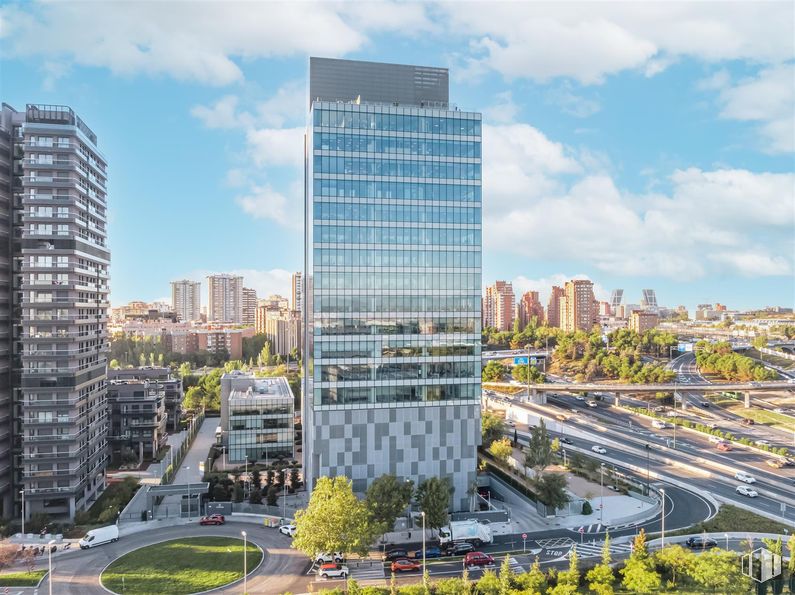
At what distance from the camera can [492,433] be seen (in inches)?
3327

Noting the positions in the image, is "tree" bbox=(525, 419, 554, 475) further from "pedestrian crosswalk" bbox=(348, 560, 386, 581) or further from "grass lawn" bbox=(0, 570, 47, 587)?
"grass lawn" bbox=(0, 570, 47, 587)

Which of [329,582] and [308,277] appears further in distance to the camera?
[308,277]

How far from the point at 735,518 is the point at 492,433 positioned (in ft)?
111

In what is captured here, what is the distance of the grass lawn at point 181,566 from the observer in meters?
41.5

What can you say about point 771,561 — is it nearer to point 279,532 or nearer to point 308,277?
point 279,532

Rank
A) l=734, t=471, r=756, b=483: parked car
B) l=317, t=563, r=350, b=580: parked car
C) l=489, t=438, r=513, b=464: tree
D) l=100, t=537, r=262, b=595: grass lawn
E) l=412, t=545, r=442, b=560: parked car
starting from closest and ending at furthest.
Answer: l=100, t=537, r=262, b=595: grass lawn → l=317, t=563, r=350, b=580: parked car → l=412, t=545, r=442, b=560: parked car → l=734, t=471, r=756, b=483: parked car → l=489, t=438, r=513, b=464: tree

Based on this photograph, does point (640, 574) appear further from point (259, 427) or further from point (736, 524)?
point (259, 427)

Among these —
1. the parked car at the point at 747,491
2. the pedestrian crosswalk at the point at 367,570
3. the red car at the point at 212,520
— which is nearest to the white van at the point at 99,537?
the red car at the point at 212,520

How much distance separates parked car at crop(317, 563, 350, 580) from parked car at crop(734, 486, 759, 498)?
5087 centimetres

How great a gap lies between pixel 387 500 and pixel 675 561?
22.5 meters

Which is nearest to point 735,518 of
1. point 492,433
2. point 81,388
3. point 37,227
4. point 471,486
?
point 471,486

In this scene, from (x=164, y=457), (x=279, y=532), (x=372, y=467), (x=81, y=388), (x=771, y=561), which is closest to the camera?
(x=771, y=561)

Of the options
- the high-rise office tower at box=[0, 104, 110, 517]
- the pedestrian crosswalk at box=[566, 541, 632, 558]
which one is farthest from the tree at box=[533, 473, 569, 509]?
the high-rise office tower at box=[0, 104, 110, 517]

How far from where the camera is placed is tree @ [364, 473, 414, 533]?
48.3 m
